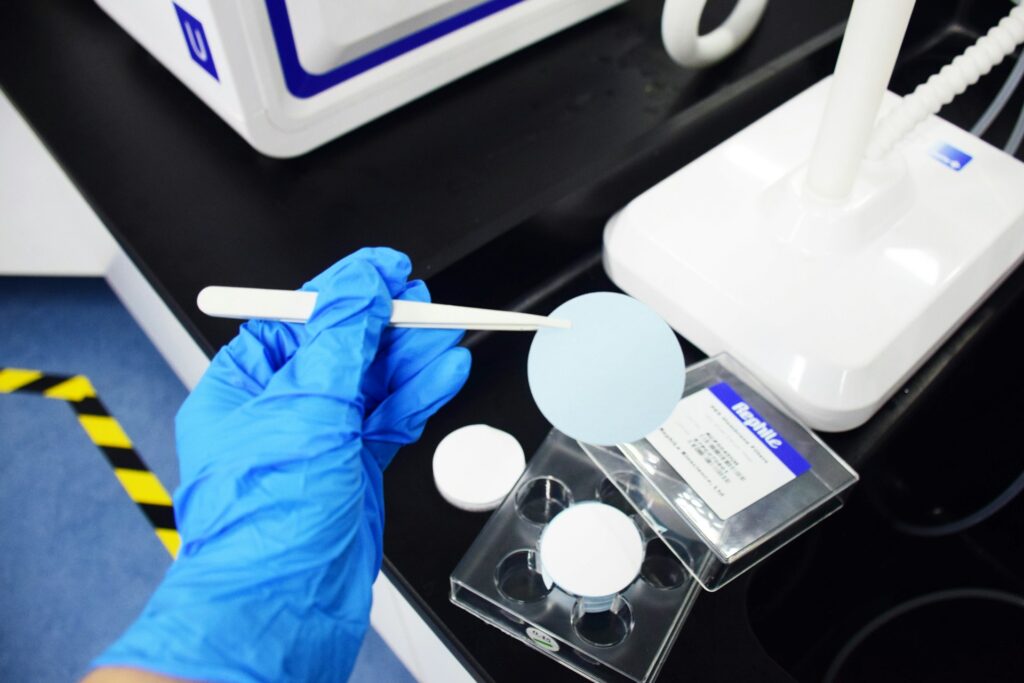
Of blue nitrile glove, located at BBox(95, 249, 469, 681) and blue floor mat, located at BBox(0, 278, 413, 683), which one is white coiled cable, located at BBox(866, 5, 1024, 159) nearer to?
blue nitrile glove, located at BBox(95, 249, 469, 681)

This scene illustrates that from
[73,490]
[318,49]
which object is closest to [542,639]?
[318,49]

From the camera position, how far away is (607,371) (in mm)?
514

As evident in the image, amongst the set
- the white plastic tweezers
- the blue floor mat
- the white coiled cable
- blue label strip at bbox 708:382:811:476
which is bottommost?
the blue floor mat

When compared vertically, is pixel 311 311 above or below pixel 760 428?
above

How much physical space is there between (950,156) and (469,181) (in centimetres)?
47

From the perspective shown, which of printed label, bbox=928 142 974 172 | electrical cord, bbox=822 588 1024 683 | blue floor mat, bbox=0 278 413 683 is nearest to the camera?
printed label, bbox=928 142 974 172

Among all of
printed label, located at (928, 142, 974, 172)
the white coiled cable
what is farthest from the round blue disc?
printed label, located at (928, 142, 974, 172)

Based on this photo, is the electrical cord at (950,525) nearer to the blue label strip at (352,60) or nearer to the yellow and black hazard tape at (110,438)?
the blue label strip at (352,60)

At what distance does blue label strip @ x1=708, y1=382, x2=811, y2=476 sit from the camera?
1.86ft

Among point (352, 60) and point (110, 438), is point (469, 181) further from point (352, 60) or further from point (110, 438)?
point (110, 438)

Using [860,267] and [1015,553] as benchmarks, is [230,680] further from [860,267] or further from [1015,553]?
[1015,553]

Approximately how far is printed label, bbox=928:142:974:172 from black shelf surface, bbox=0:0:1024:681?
13 centimetres

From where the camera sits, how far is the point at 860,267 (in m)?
0.62

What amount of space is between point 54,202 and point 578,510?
108 centimetres
